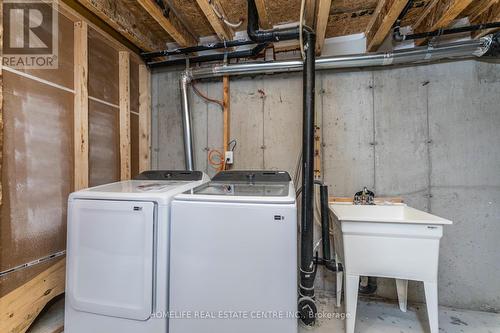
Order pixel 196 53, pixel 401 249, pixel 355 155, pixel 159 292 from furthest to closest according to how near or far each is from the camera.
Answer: pixel 196 53
pixel 355 155
pixel 401 249
pixel 159 292

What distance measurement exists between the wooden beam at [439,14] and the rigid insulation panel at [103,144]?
2827mm

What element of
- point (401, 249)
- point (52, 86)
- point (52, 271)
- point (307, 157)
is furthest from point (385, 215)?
point (52, 86)

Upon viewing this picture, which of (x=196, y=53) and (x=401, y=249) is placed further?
(x=196, y=53)

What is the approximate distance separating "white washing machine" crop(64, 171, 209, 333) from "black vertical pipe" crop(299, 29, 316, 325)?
40.2 inches

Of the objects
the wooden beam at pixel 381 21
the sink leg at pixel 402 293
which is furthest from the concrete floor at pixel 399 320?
the wooden beam at pixel 381 21

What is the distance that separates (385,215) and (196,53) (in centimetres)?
245

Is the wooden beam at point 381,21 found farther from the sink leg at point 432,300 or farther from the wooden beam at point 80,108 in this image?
the wooden beam at point 80,108

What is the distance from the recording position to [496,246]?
2002 millimetres

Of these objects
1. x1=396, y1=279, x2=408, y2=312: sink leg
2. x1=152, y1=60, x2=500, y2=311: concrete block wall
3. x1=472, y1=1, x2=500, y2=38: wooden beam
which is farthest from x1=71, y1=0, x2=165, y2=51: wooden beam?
x1=396, y1=279, x2=408, y2=312: sink leg

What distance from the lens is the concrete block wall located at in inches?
79.7

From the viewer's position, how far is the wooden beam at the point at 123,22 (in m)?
1.76

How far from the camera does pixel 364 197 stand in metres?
2.10

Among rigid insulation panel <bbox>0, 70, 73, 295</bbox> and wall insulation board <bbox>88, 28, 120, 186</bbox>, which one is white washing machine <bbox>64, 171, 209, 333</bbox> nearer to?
rigid insulation panel <bbox>0, 70, 73, 295</bbox>

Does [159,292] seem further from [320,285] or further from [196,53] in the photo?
[196,53]
